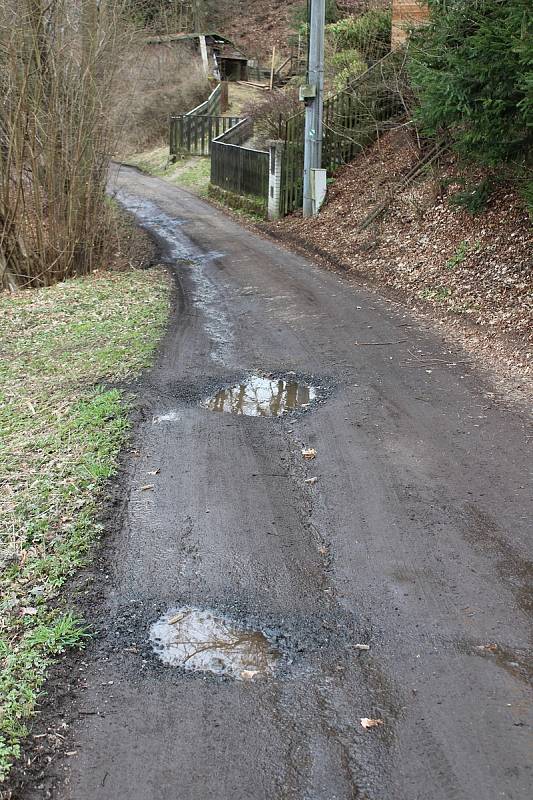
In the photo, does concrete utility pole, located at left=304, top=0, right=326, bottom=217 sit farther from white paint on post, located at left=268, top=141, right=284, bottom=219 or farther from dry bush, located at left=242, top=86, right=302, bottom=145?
dry bush, located at left=242, top=86, right=302, bottom=145

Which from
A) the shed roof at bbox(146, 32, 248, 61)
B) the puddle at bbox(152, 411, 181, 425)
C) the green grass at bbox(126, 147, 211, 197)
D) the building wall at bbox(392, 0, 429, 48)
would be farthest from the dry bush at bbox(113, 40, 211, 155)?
the puddle at bbox(152, 411, 181, 425)

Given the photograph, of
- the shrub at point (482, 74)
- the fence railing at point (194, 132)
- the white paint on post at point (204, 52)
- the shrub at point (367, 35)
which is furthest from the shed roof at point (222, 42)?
the shrub at point (482, 74)

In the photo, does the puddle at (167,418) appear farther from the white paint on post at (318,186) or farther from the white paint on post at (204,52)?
the white paint on post at (204,52)

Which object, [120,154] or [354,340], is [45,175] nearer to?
[120,154]

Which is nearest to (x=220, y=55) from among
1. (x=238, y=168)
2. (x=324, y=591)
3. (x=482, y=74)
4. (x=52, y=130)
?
(x=238, y=168)

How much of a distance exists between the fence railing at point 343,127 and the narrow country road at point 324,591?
11923mm

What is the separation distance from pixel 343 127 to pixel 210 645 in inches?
692

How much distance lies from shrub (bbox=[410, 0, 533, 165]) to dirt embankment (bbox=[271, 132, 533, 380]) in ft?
4.40

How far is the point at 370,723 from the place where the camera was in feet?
Answer: 11.6

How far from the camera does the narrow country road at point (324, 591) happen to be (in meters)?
3.34

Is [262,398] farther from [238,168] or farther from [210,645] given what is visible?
[238,168]

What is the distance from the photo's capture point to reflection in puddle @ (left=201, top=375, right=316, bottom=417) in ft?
24.8

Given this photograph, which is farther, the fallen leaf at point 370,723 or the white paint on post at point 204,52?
the white paint on post at point 204,52

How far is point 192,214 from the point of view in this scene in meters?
22.5
